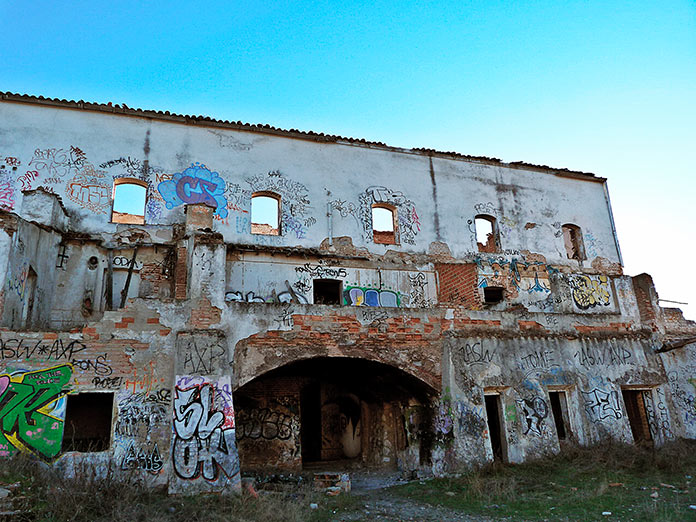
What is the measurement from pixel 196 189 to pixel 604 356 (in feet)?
42.0

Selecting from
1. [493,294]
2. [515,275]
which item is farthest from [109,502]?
[515,275]

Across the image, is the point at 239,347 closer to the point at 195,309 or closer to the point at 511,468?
the point at 195,309

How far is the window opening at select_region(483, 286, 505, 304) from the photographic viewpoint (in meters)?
18.5

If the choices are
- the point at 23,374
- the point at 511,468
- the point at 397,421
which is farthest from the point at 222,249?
the point at 511,468

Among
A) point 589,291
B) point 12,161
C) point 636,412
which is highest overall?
point 12,161

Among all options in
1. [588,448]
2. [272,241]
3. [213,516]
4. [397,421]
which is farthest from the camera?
[272,241]

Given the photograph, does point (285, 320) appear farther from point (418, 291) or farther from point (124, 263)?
point (418, 291)

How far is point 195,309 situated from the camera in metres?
10.6

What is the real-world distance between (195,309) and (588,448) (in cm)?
971

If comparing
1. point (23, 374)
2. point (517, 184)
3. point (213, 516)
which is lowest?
point (213, 516)

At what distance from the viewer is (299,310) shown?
439 inches

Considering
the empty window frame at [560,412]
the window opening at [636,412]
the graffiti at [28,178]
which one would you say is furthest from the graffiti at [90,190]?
the window opening at [636,412]

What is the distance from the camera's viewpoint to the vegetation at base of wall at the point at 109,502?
25.2ft

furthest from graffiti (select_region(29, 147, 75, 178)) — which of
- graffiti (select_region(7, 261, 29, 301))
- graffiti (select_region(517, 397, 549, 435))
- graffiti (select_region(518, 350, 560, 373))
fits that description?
graffiti (select_region(517, 397, 549, 435))
